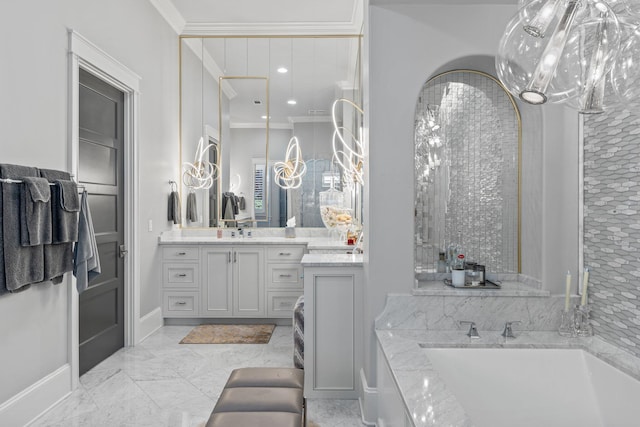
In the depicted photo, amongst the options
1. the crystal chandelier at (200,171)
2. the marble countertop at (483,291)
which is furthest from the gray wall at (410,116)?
the crystal chandelier at (200,171)

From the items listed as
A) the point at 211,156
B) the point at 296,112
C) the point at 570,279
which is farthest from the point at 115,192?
the point at 570,279

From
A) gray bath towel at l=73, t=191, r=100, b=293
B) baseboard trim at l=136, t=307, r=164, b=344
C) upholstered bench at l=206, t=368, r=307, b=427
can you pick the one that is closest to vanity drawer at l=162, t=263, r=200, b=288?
baseboard trim at l=136, t=307, r=164, b=344

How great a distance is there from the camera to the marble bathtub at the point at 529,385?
1.85 metres

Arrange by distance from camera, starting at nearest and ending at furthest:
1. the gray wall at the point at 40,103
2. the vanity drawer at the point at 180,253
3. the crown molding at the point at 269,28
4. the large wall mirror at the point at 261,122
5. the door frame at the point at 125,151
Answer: the gray wall at the point at 40,103, the door frame at the point at 125,151, the vanity drawer at the point at 180,253, the crown molding at the point at 269,28, the large wall mirror at the point at 261,122

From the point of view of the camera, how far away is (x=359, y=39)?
187 inches

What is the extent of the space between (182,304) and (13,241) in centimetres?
231

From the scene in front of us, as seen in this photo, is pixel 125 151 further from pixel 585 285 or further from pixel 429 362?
pixel 585 285

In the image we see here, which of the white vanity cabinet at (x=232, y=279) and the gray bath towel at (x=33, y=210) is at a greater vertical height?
the gray bath towel at (x=33, y=210)

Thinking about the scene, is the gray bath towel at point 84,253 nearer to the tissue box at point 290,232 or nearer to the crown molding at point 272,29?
the tissue box at point 290,232

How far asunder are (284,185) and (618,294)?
3595mm

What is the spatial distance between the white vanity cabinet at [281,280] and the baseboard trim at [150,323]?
1123 millimetres

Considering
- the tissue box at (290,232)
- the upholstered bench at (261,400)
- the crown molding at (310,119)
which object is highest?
the crown molding at (310,119)

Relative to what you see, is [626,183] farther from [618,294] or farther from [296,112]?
[296,112]

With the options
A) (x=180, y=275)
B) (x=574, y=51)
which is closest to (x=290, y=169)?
(x=180, y=275)
